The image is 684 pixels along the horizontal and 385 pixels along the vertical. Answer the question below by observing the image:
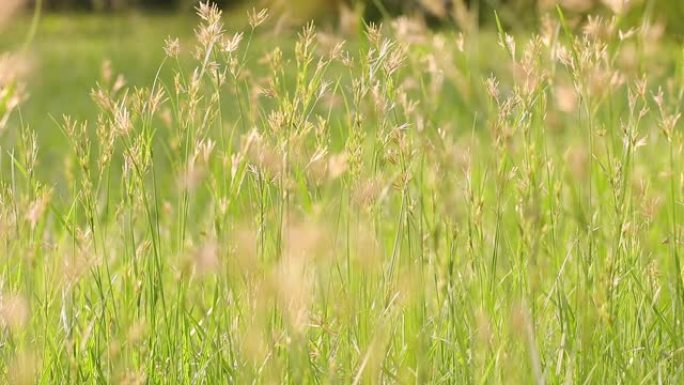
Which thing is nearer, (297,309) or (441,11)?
(297,309)

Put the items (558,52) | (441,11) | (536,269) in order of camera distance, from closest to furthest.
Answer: (536,269)
(558,52)
(441,11)

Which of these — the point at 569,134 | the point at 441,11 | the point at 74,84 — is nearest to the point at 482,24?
the point at 74,84

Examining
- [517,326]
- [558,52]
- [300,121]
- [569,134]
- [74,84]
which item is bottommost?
[74,84]

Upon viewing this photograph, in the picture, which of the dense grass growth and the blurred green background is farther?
the blurred green background

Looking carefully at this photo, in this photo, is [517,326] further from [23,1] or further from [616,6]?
[23,1]

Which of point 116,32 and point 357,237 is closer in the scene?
point 357,237

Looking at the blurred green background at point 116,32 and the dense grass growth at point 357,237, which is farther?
the blurred green background at point 116,32

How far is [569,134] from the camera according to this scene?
18.6 feet

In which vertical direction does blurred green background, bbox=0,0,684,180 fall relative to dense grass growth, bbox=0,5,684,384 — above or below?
below

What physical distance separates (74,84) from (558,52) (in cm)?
931

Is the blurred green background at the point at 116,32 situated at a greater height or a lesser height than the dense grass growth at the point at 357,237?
lesser

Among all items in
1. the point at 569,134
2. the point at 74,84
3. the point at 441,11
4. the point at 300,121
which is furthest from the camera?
the point at 74,84

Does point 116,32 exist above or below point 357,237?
below

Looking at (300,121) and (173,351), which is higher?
(300,121)
